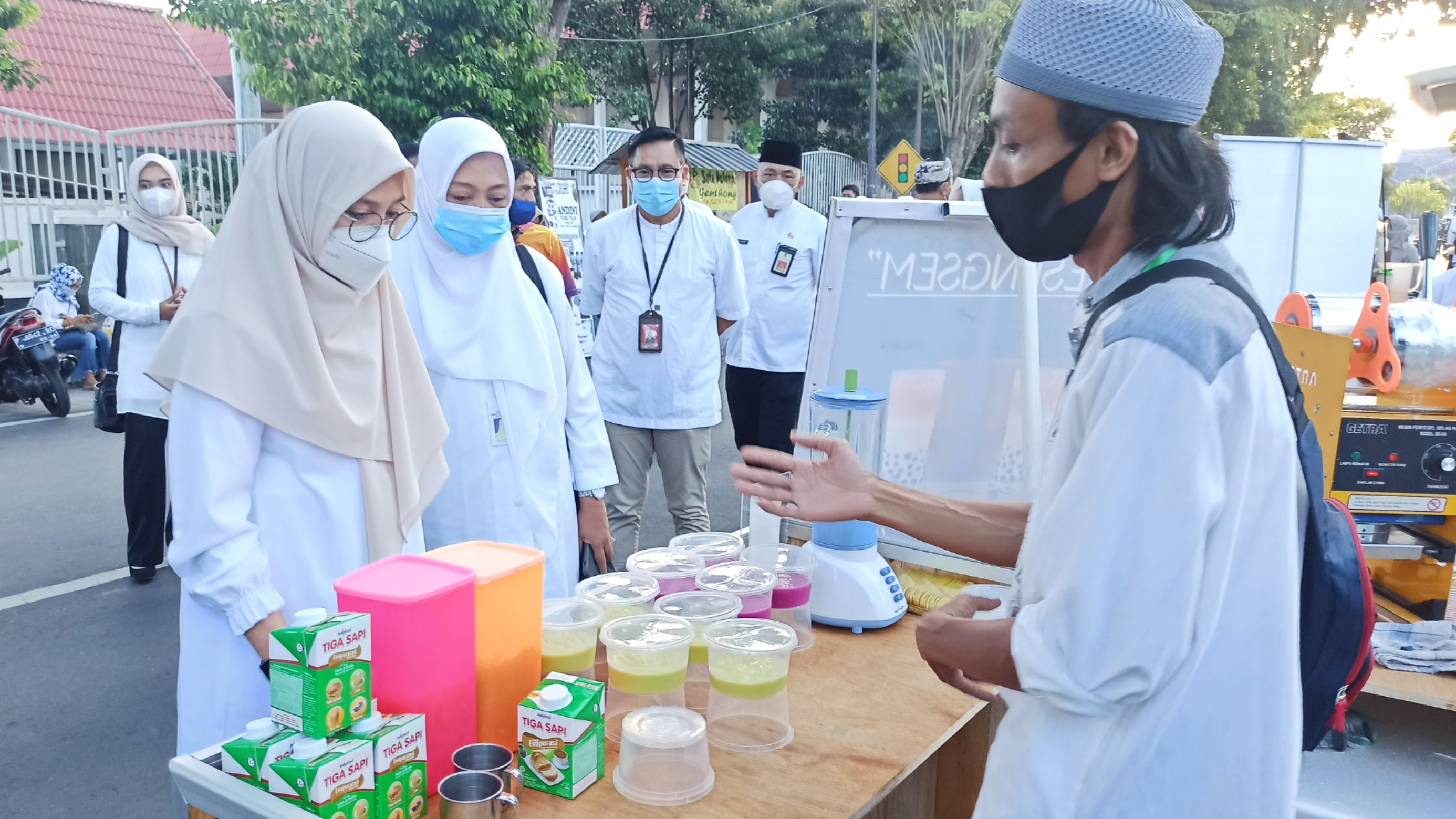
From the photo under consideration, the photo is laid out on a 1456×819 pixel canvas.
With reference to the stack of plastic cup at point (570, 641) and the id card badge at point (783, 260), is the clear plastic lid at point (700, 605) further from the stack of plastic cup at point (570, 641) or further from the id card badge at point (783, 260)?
the id card badge at point (783, 260)

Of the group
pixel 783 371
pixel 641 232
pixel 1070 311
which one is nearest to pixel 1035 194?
pixel 1070 311

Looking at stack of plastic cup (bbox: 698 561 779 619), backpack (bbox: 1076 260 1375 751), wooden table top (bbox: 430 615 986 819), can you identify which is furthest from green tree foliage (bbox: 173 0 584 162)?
backpack (bbox: 1076 260 1375 751)

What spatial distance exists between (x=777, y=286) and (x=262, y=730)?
181 inches

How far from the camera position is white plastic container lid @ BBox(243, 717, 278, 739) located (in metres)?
1.44

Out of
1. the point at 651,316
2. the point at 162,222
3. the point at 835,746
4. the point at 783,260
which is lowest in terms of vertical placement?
the point at 835,746

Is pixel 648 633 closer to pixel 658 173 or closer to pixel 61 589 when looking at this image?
pixel 658 173

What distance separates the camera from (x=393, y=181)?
7.07ft

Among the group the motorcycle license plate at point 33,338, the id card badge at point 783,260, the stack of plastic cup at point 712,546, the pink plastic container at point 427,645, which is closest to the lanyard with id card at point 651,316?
the id card badge at point 783,260

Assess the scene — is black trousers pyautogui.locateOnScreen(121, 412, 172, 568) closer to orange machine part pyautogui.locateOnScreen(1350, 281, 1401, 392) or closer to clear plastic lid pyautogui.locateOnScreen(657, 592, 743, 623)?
clear plastic lid pyautogui.locateOnScreen(657, 592, 743, 623)

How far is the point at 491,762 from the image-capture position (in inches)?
59.1

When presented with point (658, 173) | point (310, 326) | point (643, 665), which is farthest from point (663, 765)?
point (658, 173)

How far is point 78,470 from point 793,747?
7008 millimetres

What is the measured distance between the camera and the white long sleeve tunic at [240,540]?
1.86 meters

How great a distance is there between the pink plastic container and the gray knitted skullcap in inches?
42.1
